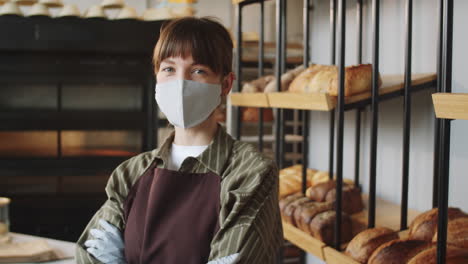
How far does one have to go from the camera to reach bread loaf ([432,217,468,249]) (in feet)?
4.40

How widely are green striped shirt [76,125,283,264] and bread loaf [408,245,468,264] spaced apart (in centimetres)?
34

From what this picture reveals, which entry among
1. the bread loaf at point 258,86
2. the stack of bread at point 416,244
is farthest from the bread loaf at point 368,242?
the bread loaf at point 258,86

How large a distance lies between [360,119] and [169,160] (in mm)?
1161

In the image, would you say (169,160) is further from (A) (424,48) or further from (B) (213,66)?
(A) (424,48)

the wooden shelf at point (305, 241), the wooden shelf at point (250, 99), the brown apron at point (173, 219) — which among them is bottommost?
the wooden shelf at point (305, 241)

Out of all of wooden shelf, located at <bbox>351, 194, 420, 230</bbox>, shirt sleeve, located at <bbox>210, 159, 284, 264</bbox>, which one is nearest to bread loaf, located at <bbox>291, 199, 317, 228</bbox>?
wooden shelf, located at <bbox>351, 194, 420, 230</bbox>

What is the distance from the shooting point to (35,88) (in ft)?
Answer: 12.8

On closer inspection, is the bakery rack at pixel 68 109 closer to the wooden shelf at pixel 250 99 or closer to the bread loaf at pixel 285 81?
the wooden shelf at pixel 250 99

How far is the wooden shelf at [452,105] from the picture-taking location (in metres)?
0.98

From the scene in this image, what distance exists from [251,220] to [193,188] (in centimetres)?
16

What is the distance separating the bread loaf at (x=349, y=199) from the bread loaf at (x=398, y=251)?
0.45 metres

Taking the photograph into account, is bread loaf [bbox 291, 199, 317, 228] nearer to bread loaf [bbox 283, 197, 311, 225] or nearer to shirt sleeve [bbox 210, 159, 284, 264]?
bread loaf [bbox 283, 197, 311, 225]

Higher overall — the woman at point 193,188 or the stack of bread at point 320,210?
the woman at point 193,188

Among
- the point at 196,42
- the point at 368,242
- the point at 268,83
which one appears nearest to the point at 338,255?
the point at 368,242
